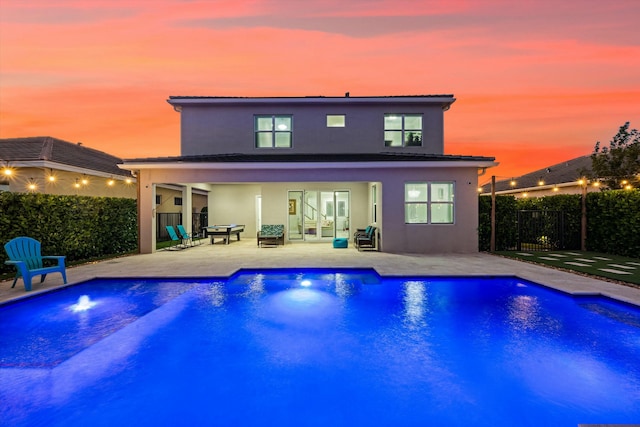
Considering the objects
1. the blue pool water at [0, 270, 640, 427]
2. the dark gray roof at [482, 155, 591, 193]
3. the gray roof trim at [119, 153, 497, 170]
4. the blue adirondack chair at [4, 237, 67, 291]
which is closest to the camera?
the blue pool water at [0, 270, 640, 427]

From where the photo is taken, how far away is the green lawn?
28.3ft

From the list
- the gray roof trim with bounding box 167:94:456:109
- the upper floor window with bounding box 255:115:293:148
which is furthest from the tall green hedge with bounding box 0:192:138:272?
the upper floor window with bounding box 255:115:293:148

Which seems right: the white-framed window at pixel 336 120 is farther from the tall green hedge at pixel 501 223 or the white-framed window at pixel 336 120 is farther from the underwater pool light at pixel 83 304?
the underwater pool light at pixel 83 304

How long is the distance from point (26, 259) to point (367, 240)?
36.0 feet

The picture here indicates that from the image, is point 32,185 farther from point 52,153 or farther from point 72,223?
point 52,153

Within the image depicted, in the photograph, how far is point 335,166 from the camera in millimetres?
12766

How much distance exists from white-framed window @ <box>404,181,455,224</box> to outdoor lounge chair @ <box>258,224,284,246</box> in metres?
6.07

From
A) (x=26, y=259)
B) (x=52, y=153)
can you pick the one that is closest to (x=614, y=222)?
(x=26, y=259)

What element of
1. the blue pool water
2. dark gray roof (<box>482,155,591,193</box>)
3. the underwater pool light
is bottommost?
the blue pool water

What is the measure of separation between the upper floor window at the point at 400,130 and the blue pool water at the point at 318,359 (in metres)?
10.4

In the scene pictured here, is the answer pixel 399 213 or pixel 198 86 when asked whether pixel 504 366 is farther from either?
pixel 198 86

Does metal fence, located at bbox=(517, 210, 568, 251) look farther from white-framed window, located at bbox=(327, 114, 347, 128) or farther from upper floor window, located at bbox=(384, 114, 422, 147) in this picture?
white-framed window, located at bbox=(327, 114, 347, 128)

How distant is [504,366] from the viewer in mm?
4207

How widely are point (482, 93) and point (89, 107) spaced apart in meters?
28.0
